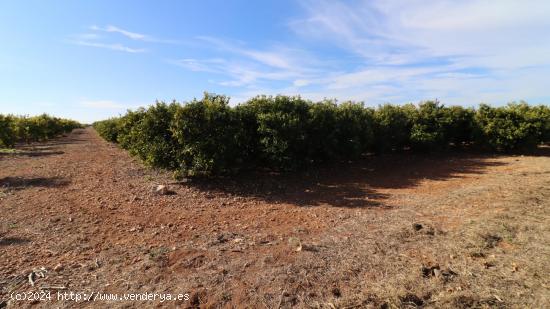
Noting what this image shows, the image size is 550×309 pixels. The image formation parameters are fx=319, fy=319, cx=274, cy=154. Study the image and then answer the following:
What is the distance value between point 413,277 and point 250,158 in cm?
599

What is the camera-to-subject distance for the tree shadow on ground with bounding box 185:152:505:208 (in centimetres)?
729

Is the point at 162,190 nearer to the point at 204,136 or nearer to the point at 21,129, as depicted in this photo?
the point at 204,136

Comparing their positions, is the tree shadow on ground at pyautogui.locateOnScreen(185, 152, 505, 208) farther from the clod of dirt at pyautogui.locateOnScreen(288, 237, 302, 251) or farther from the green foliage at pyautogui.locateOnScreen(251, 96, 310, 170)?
the clod of dirt at pyautogui.locateOnScreen(288, 237, 302, 251)

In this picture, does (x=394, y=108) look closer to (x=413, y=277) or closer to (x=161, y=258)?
(x=413, y=277)

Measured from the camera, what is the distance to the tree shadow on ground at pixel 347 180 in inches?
287

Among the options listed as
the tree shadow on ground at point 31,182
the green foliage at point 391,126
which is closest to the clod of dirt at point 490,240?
the green foliage at point 391,126

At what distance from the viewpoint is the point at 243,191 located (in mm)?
7789

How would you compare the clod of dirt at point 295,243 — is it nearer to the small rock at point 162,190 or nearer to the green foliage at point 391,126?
the small rock at point 162,190

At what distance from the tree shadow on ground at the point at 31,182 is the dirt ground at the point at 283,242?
0.12 meters

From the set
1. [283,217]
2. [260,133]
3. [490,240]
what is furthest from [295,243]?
[260,133]

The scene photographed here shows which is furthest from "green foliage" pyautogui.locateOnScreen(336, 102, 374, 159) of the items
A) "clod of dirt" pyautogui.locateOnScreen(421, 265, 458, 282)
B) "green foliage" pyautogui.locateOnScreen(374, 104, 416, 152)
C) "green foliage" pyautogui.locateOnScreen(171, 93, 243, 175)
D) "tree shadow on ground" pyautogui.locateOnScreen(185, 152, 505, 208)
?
"clod of dirt" pyautogui.locateOnScreen(421, 265, 458, 282)

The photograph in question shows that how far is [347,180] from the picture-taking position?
9195mm

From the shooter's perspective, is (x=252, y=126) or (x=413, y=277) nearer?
(x=413, y=277)

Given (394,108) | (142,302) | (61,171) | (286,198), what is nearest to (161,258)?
(142,302)
